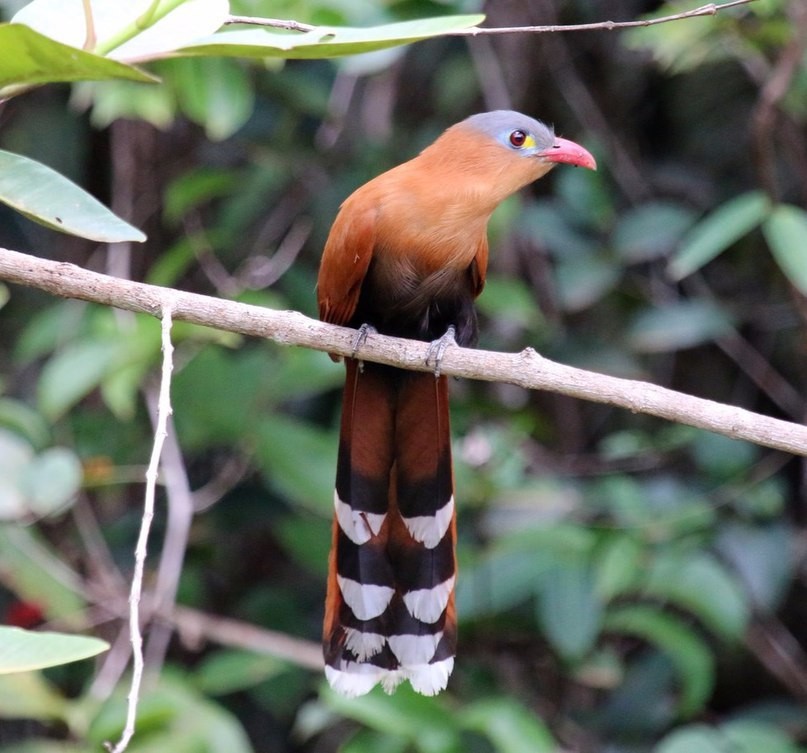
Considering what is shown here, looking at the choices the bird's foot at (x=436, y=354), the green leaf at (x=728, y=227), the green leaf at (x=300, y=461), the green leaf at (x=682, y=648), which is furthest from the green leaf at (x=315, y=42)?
the green leaf at (x=682, y=648)

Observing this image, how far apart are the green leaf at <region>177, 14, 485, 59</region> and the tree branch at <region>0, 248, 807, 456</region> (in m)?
0.41

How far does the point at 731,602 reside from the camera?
3.03 m

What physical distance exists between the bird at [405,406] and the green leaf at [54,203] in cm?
82

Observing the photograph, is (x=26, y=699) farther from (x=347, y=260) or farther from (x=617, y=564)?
(x=617, y=564)

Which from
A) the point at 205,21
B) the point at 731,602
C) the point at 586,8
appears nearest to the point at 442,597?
the point at 731,602

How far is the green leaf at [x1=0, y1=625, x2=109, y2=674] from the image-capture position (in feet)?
4.64

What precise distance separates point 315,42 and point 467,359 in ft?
1.99

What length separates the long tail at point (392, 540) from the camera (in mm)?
2301

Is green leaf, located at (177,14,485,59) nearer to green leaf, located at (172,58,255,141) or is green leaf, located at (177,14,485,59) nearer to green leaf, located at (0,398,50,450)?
green leaf, located at (172,58,255,141)

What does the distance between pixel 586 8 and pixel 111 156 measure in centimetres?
179

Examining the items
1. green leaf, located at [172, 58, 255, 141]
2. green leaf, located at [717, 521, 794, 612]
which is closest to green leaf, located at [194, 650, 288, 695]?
green leaf, located at [717, 521, 794, 612]

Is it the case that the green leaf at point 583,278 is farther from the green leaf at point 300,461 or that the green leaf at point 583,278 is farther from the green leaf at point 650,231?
the green leaf at point 300,461

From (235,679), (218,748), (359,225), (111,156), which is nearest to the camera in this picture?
(359,225)

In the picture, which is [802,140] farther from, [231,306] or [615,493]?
[231,306]
